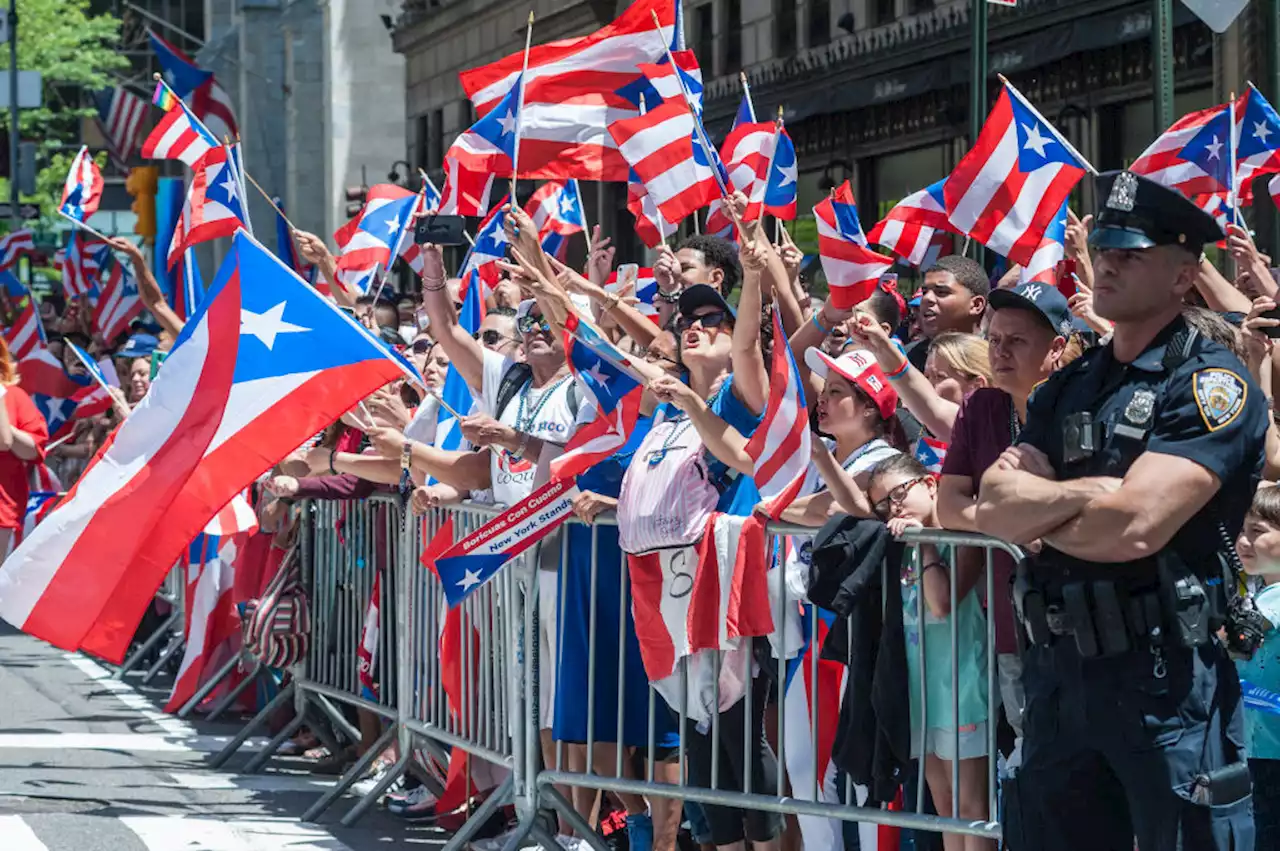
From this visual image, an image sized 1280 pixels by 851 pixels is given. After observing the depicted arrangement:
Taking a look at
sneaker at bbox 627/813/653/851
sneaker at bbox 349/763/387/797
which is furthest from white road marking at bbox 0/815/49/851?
sneaker at bbox 627/813/653/851

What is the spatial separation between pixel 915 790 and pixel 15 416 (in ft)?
30.0

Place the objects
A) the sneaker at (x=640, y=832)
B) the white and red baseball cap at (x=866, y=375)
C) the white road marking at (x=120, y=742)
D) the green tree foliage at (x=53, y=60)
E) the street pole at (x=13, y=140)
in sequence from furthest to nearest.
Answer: the green tree foliage at (x=53, y=60) < the street pole at (x=13, y=140) < the white road marking at (x=120, y=742) < the sneaker at (x=640, y=832) < the white and red baseball cap at (x=866, y=375)

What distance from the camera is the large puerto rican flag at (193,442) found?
7582 mm

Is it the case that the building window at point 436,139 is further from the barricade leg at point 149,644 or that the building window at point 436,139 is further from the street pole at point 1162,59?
the street pole at point 1162,59

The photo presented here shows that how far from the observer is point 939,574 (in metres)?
6.10

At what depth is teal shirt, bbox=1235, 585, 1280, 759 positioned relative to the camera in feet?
19.9

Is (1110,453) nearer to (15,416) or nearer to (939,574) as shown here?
(939,574)

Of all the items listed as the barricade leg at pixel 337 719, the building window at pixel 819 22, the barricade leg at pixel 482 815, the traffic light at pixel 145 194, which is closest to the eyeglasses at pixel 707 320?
the barricade leg at pixel 482 815

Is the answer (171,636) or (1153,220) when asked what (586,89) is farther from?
(171,636)

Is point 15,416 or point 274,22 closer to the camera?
point 15,416

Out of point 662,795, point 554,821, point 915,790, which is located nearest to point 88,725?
point 554,821

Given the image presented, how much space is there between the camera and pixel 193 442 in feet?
25.6

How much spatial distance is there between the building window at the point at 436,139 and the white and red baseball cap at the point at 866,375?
3242 centimetres

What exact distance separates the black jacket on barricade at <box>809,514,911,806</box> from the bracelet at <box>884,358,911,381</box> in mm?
746
